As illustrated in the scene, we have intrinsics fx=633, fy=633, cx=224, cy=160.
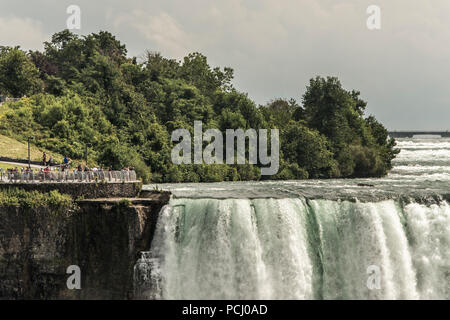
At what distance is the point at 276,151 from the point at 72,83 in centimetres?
2549

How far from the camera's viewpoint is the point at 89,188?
123 feet

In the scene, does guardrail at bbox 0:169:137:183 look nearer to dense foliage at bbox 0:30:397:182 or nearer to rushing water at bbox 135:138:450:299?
rushing water at bbox 135:138:450:299

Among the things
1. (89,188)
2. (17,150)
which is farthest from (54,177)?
(17,150)

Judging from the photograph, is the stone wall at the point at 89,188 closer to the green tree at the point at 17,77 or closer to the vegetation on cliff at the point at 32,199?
the vegetation on cliff at the point at 32,199

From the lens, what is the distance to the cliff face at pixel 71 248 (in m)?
35.4

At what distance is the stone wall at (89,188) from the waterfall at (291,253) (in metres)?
3.81

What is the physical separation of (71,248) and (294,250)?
12.6 meters

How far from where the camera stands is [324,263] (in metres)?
35.3

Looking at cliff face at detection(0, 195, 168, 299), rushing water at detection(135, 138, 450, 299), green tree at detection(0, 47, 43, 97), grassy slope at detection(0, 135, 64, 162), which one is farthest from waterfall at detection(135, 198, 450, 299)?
green tree at detection(0, 47, 43, 97)

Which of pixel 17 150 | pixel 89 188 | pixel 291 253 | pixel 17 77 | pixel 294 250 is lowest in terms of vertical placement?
pixel 291 253

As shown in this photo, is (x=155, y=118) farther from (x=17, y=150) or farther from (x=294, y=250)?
(x=294, y=250)

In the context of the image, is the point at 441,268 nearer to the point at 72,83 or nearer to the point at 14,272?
the point at 14,272

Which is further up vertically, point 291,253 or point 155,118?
point 155,118

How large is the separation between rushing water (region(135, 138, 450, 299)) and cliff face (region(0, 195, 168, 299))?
1.28 meters
